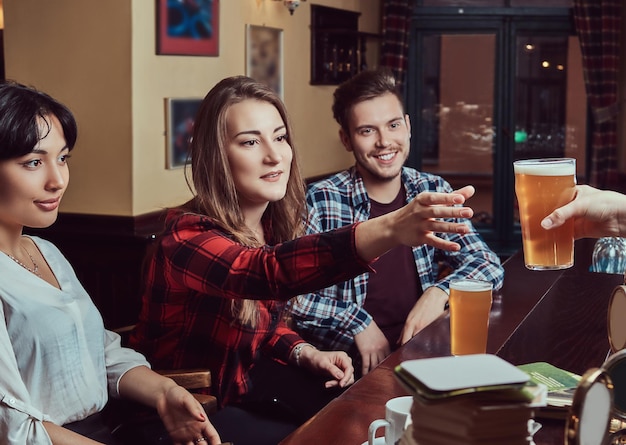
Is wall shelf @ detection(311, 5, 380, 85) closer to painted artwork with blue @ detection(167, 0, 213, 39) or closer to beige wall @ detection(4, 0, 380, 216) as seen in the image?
painted artwork with blue @ detection(167, 0, 213, 39)

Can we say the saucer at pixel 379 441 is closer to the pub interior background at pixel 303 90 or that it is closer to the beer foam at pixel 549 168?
the beer foam at pixel 549 168

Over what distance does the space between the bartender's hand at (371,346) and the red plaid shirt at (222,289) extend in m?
0.27

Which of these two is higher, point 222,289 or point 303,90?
point 303,90

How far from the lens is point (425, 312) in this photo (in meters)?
2.71

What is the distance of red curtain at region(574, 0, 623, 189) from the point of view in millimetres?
7285

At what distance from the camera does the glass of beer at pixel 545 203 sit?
5.44 ft

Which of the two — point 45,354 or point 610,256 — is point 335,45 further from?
point 45,354

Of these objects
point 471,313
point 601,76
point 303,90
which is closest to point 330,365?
point 471,313

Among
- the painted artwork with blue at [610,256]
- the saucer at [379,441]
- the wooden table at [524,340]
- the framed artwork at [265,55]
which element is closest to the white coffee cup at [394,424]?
the saucer at [379,441]

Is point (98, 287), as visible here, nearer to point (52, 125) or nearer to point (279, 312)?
point (279, 312)

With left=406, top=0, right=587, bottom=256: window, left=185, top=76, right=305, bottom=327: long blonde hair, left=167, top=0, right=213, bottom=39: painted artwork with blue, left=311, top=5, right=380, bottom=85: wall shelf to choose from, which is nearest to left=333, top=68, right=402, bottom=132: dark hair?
left=185, top=76, right=305, bottom=327: long blonde hair

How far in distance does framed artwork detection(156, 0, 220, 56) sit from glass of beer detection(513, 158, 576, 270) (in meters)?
2.90

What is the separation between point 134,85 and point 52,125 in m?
2.17

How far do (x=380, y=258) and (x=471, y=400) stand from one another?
2.09m
